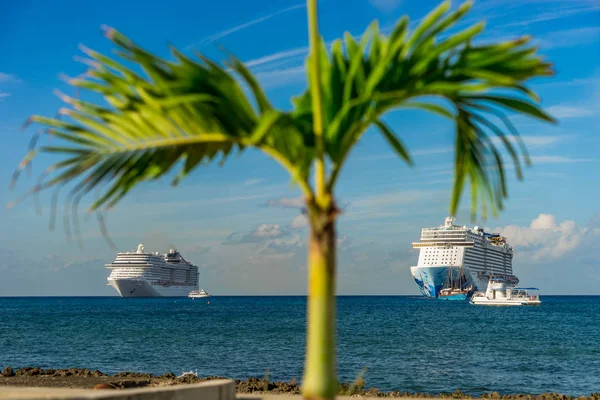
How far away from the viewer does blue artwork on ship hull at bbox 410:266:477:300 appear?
383 feet

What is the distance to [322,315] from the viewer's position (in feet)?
14.6

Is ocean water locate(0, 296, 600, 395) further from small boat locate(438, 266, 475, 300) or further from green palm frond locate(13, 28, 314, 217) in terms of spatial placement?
small boat locate(438, 266, 475, 300)

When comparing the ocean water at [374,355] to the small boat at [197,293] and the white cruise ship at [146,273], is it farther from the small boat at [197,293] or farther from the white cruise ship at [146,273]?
the small boat at [197,293]

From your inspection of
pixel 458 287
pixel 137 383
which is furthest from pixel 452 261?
pixel 137 383

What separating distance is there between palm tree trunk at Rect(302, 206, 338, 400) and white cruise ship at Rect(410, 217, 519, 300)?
369ft

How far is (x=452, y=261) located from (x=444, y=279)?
5.38 m

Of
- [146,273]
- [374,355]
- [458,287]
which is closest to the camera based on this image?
[374,355]

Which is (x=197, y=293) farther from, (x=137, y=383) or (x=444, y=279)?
(x=137, y=383)

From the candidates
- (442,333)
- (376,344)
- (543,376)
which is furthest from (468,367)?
(442,333)

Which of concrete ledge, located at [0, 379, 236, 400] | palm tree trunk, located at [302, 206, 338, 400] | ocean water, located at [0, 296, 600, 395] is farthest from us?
ocean water, located at [0, 296, 600, 395]

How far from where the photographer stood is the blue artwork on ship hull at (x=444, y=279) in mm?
116812

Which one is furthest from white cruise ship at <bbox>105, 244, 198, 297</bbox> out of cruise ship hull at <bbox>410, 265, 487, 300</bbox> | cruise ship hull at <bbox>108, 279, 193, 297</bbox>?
cruise ship hull at <bbox>410, 265, 487, 300</bbox>

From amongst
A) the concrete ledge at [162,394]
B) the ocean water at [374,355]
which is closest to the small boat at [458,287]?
the ocean water at [374,355]

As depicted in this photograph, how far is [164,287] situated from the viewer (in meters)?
148
